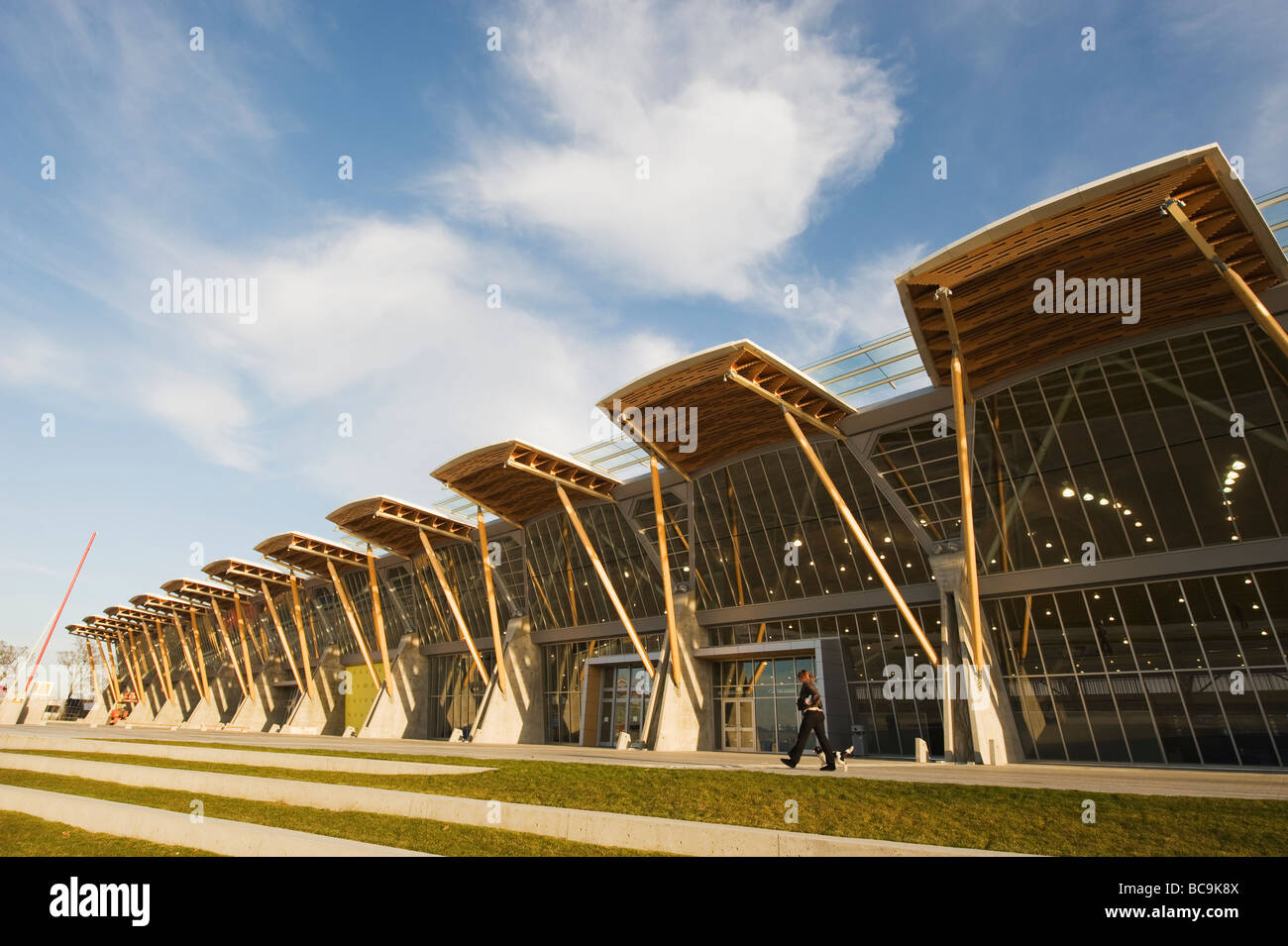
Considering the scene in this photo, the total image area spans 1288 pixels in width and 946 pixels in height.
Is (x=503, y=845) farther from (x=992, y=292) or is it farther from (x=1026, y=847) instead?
(x=992, y=292)

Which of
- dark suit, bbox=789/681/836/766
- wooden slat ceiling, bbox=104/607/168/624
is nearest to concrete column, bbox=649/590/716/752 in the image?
dark suit, bbox=789/681/836/766

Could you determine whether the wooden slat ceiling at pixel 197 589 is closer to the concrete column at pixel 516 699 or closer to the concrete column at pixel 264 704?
the concrete column at pixel 264 704

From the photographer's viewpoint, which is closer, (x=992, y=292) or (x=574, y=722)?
(x=992, y=292)

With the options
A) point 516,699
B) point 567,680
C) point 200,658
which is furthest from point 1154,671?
point 200,658

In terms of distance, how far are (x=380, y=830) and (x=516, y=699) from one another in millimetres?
31265

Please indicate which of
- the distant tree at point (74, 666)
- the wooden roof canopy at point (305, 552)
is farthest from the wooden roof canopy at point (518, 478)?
the distant tree at point (74, 666)

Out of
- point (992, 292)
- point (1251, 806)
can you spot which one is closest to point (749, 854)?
point (1251, 806)

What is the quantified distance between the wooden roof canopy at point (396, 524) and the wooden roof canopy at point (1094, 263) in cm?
2623

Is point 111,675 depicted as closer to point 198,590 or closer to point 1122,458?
point 198,590

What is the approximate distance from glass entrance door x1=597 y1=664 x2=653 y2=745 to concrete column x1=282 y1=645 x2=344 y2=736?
25841 millimetres

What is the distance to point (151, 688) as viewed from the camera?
89.1 m

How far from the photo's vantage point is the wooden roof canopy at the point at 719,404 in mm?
23203

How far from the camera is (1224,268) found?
651 inches
